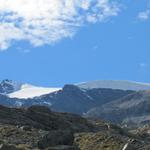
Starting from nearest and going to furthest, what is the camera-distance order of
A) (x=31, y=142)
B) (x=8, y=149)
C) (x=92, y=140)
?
1. (x=8, y=149)
2. (x=31, y=142)
3. (x=92, y=140)


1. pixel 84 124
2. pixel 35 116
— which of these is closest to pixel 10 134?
pixel 35 116

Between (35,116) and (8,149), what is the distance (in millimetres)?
79372

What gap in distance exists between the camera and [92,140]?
69.4 metres

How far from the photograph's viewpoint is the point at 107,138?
229ft

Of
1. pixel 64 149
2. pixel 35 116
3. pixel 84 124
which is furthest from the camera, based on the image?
pixel 84 124

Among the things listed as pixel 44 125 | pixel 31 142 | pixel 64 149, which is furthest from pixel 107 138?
pixel 44 125

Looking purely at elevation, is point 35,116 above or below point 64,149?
above

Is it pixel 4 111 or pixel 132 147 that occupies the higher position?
pixel 4 111

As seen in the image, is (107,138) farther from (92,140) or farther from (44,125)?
(44,125)

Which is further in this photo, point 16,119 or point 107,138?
point 16,119

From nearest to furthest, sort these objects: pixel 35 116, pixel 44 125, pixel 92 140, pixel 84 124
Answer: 1. pixel 92 140
2. pixel 44 125
3. pixel 35 116
4. pixel 84 124

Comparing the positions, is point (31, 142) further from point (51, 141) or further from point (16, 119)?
point (16, 119)

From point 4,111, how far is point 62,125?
14.6 meters

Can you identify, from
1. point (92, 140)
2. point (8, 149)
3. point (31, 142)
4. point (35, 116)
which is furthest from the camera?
point (35, 116)
